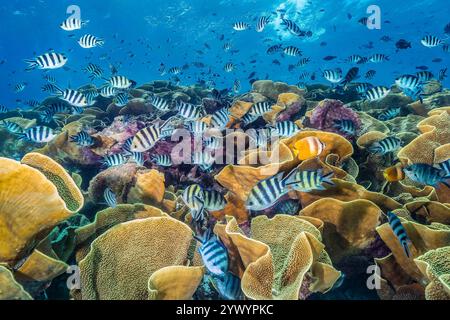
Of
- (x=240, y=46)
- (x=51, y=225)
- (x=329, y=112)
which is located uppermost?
(x=240, y=46)

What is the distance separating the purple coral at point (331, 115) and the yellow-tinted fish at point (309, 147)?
1.65m

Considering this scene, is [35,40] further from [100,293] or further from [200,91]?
[100,293]

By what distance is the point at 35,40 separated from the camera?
65188 millimetres

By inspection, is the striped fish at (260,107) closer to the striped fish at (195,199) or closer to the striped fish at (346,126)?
the striped fish at (346,126)

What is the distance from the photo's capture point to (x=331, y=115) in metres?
5.16

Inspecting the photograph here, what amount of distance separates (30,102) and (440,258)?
14.3 meters

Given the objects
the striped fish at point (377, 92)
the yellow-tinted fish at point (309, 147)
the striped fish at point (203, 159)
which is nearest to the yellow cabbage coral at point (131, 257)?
the striped fish at point (203, 159)

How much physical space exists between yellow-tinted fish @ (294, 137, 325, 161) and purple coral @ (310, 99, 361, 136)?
165 centimetres

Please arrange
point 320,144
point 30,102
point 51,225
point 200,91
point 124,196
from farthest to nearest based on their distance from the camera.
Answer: point 30,102 < point 200,91 < point 124,196 < point 320,144 < point 51,225

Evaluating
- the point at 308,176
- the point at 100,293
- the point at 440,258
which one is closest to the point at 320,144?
the point at 308,176

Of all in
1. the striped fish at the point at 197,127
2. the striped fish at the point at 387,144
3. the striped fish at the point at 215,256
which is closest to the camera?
the striped fish at the point at 215,256

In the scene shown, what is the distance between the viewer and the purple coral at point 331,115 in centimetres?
512

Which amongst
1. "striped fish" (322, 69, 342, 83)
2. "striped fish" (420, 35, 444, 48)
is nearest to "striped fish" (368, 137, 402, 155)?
"striped fish" (322, 69, 342, 83)
